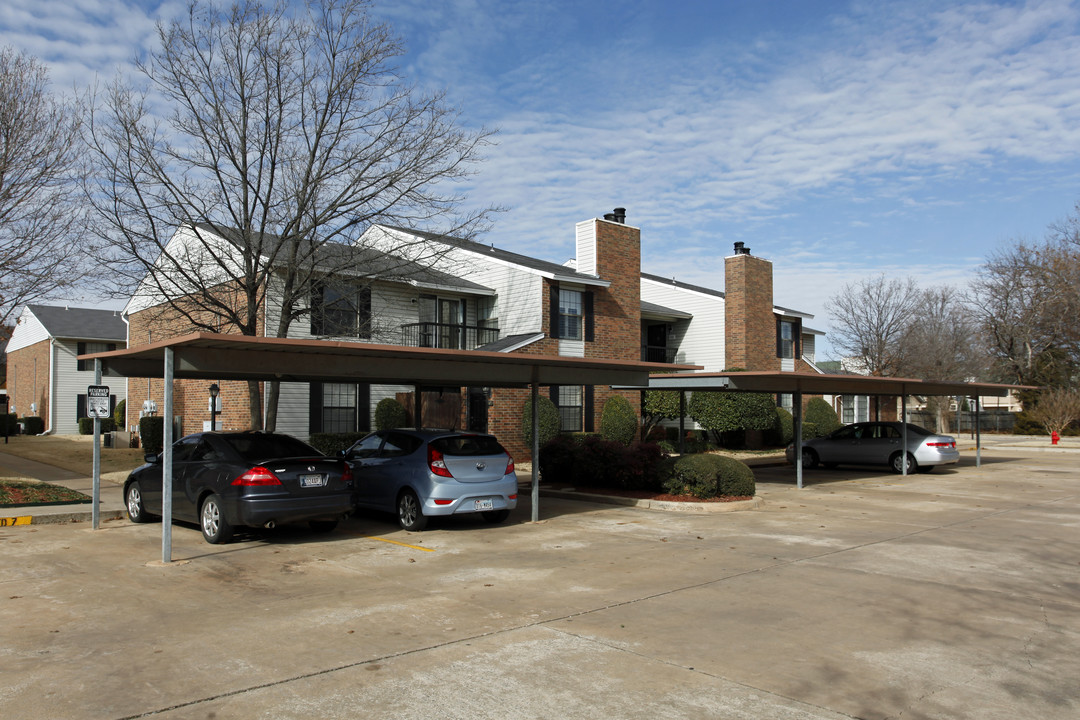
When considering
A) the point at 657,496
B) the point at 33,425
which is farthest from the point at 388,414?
the point at 33,425

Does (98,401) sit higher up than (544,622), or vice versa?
(98,401)

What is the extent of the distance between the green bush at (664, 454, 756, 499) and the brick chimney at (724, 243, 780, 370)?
724 inches

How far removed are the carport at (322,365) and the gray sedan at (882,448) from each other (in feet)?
35.7

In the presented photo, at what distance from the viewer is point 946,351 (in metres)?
50.5

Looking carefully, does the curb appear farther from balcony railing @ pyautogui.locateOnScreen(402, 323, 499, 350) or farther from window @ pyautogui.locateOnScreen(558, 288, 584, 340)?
window @ pyautogui.locateOnScreen(558, 288, 584, 340)

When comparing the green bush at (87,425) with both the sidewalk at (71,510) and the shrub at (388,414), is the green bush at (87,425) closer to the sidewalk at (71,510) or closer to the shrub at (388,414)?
the sidewalk at (71,510)

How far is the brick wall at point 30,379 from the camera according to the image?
45.3m

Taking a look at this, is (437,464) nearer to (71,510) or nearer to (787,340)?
(71,510)

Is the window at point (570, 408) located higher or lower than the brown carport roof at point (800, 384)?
lower

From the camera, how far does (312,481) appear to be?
10.7 meters

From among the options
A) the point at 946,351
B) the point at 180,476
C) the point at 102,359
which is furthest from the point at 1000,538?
the point at 946,351

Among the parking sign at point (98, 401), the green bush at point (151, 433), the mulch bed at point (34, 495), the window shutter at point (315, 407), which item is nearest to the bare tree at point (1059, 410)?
the window shutter at point (315, 407)

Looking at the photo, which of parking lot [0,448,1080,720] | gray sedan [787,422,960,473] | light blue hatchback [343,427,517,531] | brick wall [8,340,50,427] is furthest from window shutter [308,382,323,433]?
brick wall [8,340,50,427]

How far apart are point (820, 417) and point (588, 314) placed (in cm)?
1331
